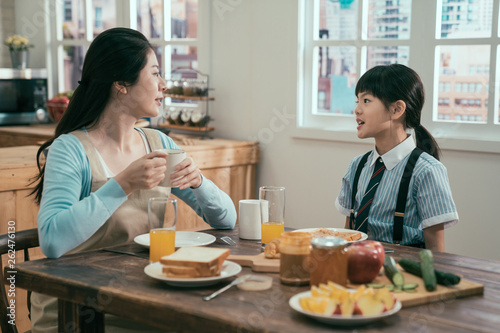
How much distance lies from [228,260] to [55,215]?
488mm

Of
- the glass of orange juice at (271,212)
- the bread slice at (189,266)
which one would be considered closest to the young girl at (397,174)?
the glass of orange juice at (271,212)

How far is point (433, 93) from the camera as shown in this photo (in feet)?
10.6

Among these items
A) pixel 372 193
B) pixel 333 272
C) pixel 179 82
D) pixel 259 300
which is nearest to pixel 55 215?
pixel 259 300

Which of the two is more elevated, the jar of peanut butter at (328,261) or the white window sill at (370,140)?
the white window sill at (370,140)

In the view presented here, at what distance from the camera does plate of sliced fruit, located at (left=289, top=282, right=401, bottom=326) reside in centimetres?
116

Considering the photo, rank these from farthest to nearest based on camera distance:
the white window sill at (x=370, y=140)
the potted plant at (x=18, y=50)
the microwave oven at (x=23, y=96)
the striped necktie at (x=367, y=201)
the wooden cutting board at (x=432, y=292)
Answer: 1. the potted plant at (x=18, y=50)
2. the microwave oven at (x=23, y=96)
3. the white window sill at (x=370, y=140)
4. the striped necktie at (x=367, y=201)
5. the wooden cutting board at (x=432, y=292)

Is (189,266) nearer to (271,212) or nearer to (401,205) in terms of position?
(271,212)

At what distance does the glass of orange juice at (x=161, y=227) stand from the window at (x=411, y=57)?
197 cm

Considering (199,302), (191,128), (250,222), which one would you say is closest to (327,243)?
(199,302)

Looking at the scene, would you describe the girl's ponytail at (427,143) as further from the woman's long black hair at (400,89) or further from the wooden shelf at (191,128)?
the wooden shelf at (191,128)

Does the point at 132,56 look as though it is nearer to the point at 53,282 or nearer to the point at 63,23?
the point at 53,282

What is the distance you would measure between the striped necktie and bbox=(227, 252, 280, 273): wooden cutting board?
664 mm

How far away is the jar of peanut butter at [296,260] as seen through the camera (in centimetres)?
142

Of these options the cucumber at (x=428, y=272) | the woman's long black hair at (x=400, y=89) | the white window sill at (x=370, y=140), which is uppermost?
the woman's long black hair at (x=400, y=89)
